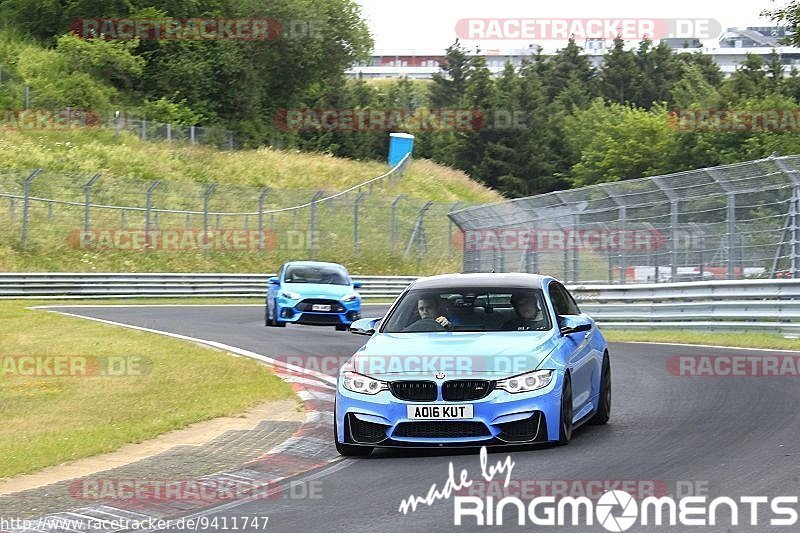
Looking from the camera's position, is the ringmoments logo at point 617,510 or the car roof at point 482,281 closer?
the ringmoments logo at point 617,510

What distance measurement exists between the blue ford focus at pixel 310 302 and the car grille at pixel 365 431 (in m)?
16.3

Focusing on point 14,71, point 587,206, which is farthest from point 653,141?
point 587,206

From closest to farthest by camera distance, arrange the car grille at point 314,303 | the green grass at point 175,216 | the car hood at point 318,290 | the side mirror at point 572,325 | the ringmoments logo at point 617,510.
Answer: the ringmoments logo at point 617,510, the side mirror at point 572,325, the car grille at point 314,303, the car hood at point 318,290, the green grass at point 175,216

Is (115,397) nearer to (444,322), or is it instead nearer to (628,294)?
(444,322)

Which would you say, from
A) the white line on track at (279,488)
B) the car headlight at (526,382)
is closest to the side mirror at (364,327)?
the white line on track at (279,488)

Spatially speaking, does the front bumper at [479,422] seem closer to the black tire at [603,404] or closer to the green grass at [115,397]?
the black tire at [603,404]

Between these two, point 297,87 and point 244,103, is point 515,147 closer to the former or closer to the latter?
point 297,87

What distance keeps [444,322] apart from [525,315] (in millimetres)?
669

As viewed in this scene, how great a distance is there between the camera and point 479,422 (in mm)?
9875

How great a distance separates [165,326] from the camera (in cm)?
2609

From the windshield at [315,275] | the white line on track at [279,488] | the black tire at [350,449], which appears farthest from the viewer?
the windshield at [315,275]

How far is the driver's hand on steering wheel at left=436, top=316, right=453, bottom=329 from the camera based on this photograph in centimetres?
1109

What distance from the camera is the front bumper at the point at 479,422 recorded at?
9875mm

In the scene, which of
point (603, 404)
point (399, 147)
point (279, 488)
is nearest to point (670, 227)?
point (603, 404)
